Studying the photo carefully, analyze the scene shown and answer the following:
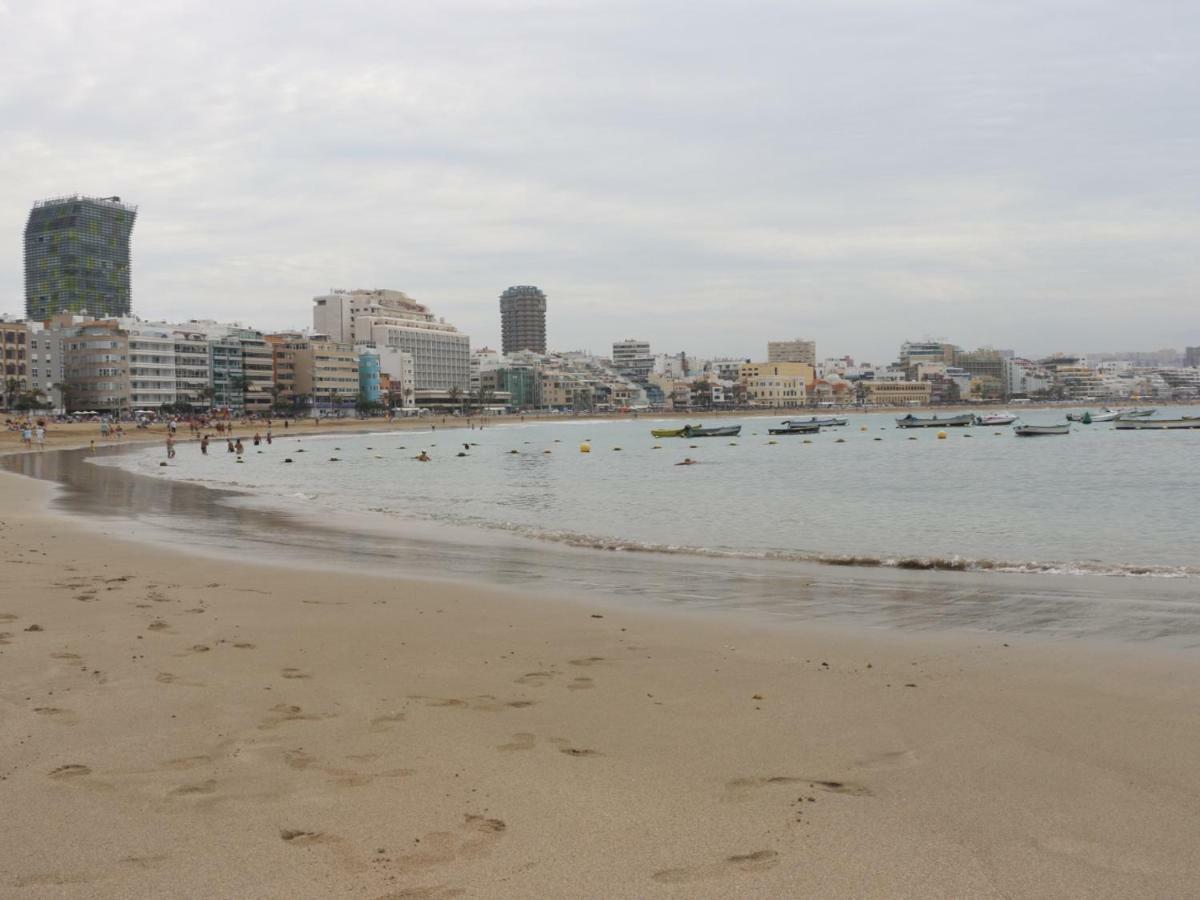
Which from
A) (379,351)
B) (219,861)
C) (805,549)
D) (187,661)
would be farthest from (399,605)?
(379,351)

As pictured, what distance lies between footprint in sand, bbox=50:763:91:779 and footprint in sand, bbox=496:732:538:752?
2248 mm

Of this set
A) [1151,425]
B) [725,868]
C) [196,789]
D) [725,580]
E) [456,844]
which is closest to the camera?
[725,868]

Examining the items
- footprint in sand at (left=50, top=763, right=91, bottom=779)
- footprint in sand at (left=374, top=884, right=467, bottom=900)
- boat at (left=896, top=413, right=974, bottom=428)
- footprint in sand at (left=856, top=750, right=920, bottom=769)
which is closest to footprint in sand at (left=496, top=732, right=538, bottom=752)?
footprint in sand at (left=374, top=884, right=467, bottom=900)

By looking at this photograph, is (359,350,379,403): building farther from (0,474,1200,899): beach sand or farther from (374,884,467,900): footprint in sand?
(374,884,467,900): footprint in sand

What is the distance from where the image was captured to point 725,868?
4160 millimetres

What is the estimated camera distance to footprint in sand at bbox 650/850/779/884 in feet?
13.4

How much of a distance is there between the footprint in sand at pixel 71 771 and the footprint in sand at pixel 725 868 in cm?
317

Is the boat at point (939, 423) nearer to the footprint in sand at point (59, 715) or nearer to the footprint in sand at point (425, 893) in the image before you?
the footprint in sand at point (59, 715)

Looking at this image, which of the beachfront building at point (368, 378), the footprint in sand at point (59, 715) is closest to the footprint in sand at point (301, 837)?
the footprint in sand at point (59, 715)

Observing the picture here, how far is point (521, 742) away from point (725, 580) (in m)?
8.51

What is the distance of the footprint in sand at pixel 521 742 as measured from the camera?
5.75 metres

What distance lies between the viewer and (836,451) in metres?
70.2

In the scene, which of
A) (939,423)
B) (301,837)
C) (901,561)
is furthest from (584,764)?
(939,423)

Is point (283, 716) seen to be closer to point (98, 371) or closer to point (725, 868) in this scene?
point (725, 868)
